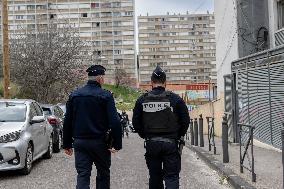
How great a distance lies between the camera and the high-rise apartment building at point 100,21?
124m

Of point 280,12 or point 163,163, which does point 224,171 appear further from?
point 280,12

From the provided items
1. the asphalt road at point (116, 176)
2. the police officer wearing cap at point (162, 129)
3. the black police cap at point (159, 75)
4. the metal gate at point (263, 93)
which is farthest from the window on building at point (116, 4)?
the police officer wearing cap at point (162, 129)

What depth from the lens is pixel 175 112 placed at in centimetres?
662

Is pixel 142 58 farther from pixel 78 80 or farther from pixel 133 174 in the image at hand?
pixel 133 174

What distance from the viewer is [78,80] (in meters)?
38.8

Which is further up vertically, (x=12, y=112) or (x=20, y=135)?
(x=12, y=112)

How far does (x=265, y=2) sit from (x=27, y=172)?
1482cm

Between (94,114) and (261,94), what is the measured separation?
8.88 metres

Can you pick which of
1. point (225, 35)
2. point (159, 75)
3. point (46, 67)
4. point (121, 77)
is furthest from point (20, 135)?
point (121, 77)

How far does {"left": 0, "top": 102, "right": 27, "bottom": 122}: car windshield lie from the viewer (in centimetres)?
1157

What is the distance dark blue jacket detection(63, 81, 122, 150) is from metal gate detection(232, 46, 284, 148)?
229 inches

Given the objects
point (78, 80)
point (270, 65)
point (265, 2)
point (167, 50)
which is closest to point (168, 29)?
point (167, 50)

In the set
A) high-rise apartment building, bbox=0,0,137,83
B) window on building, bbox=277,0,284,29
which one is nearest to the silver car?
window on building, bbox=277,0,284,29

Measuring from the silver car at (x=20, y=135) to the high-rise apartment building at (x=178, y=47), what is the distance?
13549 centimetres
